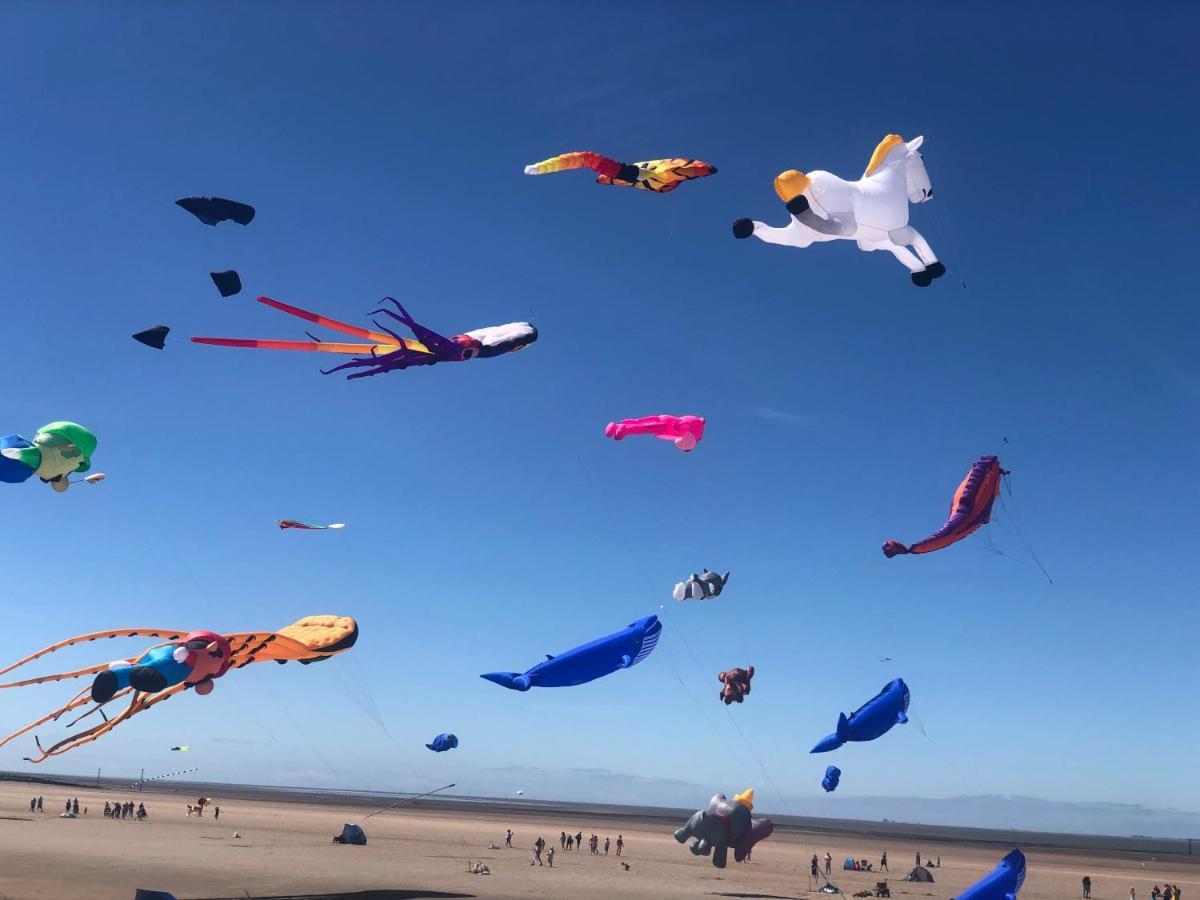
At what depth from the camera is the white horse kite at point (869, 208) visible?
1584cm

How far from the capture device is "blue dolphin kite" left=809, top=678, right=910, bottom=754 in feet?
73.0

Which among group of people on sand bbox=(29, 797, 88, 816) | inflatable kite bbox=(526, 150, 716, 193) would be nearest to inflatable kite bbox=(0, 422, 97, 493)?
inflatable kite bbox=(526, 150, 716, 193)

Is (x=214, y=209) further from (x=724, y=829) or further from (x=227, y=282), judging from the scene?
(x=724, y=829)

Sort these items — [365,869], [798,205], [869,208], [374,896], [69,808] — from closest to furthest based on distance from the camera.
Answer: [798,205], [869,208], [374,896], [365,869], [69,808]

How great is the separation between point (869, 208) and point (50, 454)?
16.9 meters

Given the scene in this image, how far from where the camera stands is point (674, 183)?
1905 centimetres

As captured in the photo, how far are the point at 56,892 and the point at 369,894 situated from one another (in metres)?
6.94

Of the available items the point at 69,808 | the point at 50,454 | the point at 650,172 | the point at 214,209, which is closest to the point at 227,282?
the point at 214,209

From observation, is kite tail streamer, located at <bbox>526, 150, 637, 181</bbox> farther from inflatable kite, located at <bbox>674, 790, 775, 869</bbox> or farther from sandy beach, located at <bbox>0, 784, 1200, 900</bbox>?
sandy beach, located at <bbox>0, 784, 1200, 900</bbox>

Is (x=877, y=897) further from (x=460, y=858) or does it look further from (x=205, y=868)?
(x=205, y=868)

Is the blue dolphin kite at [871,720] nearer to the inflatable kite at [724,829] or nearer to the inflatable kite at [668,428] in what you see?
the inflatable kite at [724,829]

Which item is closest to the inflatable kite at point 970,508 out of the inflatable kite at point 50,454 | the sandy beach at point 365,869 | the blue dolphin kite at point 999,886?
the blue dolphin kite at point 999,886

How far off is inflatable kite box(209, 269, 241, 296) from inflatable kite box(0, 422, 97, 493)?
5.20m

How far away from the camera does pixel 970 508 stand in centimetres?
2325
